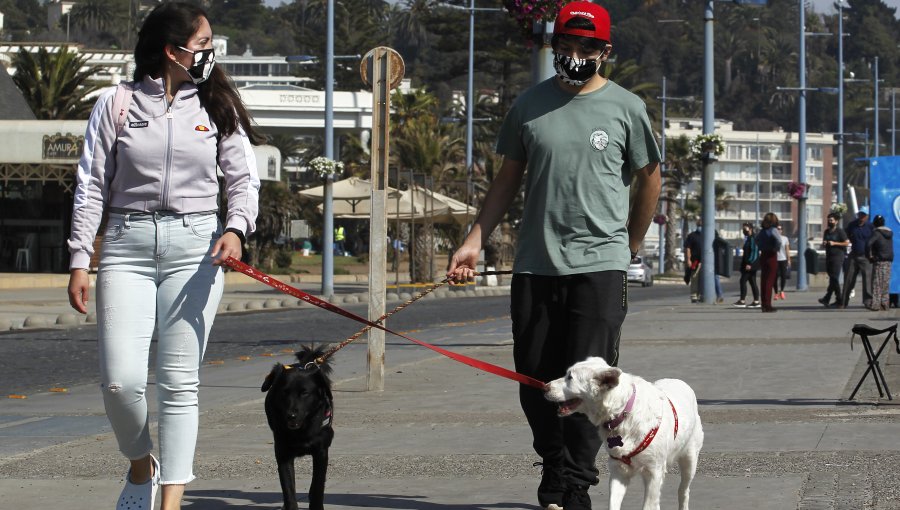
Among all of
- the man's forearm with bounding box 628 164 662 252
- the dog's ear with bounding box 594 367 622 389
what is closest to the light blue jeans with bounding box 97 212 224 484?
the dog's ear with bounding box 594 367 622 389

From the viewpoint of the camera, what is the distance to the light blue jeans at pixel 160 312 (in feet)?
17.8

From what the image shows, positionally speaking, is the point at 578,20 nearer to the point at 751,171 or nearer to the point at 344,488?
the point at 344,488

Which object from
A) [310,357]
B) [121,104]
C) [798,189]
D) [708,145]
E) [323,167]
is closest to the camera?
[121,104]

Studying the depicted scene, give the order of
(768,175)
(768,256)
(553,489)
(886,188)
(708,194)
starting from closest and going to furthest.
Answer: (553,489), (886,188), (768,256), (708,194), (768,175)

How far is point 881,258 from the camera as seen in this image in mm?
23219

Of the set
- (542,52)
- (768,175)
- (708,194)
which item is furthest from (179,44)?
(768,175)

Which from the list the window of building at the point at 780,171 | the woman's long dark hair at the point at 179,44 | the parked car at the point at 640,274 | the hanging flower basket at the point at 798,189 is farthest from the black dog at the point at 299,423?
the window of building at the point at 780,171

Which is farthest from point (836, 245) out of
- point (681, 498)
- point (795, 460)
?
point (681, 498)

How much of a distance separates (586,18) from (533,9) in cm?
882

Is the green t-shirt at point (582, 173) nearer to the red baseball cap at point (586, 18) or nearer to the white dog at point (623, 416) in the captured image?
the red baseball cap at point (586, 18)

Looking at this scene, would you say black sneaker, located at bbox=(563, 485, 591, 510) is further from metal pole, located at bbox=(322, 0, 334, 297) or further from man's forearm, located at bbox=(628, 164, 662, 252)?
metal pole, located at bbox=(322, 0, 334, 297)

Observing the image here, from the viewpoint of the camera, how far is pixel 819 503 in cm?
631

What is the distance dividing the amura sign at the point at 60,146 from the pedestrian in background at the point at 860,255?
22.6 meters

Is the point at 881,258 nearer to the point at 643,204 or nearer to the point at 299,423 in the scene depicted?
the point at 643,204
